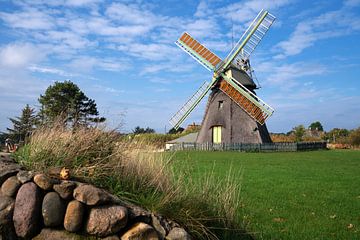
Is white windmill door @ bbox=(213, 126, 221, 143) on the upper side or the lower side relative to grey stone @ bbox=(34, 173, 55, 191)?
upper

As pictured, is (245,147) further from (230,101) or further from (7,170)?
(7,170)

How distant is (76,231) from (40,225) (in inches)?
19.2

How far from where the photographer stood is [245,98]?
124 ft

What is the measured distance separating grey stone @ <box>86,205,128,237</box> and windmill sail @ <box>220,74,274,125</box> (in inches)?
1291

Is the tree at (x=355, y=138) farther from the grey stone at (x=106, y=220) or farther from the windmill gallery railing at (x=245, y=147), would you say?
the grey stone at (x=106, y=220)

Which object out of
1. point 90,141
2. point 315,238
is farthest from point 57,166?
point 315,238

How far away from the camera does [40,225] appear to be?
4.61m

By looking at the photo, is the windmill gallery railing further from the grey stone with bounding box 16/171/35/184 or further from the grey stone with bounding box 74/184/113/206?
the grey stone with bounding box 74/184/113/206

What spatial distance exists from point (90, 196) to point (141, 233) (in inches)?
30.4

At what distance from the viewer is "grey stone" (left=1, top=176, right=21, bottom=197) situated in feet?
15.4

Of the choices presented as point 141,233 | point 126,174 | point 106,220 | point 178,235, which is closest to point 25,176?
point 106,220

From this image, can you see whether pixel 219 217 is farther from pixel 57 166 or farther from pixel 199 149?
pixel 199 149

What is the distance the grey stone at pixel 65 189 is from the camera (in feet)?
14.9

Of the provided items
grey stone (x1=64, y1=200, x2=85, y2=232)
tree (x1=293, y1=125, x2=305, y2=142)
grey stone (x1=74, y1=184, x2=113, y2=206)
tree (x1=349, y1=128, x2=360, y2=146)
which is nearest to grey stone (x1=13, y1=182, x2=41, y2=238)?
grey stone (x1=64, y1=200, x2=85, y2=232)
